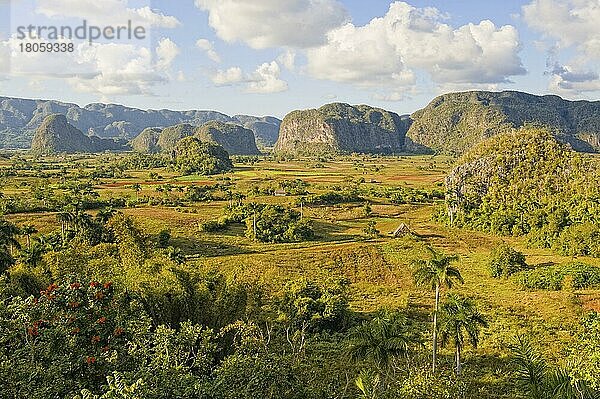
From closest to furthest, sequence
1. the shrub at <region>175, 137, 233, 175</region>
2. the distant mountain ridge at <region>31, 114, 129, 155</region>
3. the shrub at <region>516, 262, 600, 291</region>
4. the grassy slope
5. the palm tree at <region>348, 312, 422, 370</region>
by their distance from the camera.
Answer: the palm tree at <region>348, 312, 422, 370</region>, the grassy slope, the shrub at <region>516, 262, 600, 291</region>, the shrub at <region>175, 137, 233, 175</region>, the distant mountain ridge at <region>31, 114, 129, 155</region>

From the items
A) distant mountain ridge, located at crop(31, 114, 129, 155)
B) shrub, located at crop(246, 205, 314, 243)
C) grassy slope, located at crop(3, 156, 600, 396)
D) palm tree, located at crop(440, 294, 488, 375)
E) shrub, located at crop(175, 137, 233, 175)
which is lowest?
grassy slope, located at crop(3, 156, 600, 396)

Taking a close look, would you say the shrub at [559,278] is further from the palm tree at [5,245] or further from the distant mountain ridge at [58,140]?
the distant mountain ridge at [58,140]

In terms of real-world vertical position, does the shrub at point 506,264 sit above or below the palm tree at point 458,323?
below

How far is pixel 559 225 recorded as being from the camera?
43875mm

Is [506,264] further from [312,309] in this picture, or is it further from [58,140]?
[58,140]

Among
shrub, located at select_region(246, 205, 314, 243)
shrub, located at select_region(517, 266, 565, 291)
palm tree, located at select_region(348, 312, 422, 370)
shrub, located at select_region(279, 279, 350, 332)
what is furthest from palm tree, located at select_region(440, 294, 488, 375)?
shrub, located at select_region(246, 205, 314, 243)

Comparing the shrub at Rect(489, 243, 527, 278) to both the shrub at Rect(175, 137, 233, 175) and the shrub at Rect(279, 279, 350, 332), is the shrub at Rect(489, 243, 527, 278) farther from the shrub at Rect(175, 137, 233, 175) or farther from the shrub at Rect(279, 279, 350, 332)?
the shrub at Rect(175, 137, 233, 175)

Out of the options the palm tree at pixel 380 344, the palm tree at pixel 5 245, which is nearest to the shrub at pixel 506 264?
the palm tree at pixel 380 344

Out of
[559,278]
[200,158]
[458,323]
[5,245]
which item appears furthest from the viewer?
[200,158]

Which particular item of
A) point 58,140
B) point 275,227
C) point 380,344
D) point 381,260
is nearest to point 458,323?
point 380,344

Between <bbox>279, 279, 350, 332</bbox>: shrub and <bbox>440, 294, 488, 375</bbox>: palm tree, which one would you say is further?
<bbox>279, 279, 350, 332</bbox>: shrub

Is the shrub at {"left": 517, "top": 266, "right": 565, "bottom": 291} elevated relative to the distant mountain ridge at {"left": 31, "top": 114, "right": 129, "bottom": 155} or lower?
lower

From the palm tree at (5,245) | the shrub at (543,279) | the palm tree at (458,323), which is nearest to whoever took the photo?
the palm tree at (458,323)

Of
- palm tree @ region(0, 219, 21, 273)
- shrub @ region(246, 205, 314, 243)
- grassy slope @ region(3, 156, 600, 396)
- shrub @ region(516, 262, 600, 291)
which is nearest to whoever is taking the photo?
palm tree @ region(0, 219, 21, 273)
